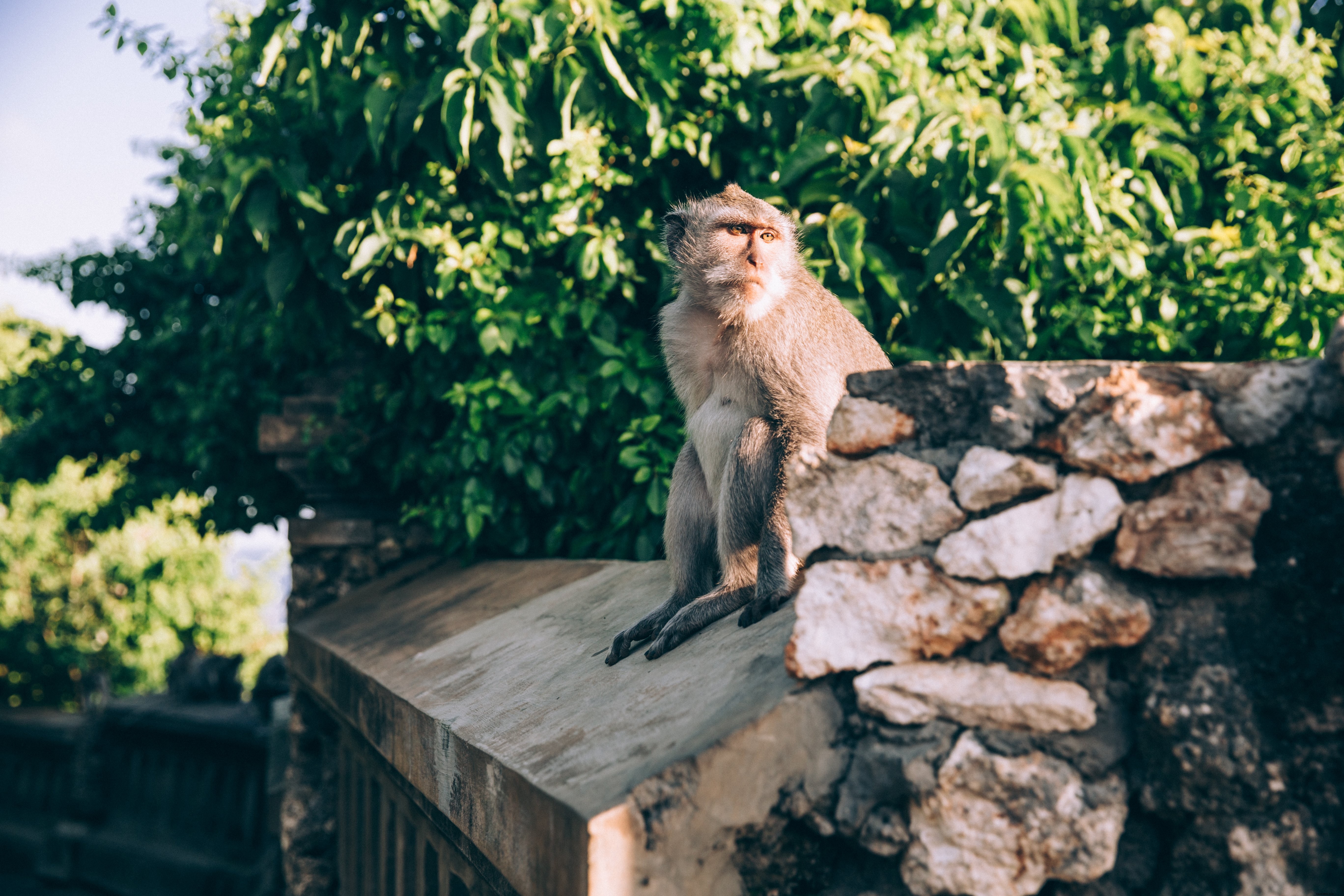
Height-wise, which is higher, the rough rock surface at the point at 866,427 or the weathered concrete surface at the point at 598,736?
the rough rock surface at the point at 866,427

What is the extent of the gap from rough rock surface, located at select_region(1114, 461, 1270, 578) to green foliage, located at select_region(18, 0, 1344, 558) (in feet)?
6.27

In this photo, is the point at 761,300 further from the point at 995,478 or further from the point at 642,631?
the point at 995,478

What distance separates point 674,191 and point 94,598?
9.73m

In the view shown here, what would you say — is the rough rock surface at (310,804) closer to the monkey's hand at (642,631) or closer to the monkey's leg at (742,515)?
the monkey's hand at (642,631)

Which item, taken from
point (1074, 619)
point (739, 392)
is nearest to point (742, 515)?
point (739, 392)

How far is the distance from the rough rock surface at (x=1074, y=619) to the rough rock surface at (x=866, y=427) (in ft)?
1.11

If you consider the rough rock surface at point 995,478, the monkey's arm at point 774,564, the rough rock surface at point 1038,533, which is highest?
the rough rock surface at point 995,478

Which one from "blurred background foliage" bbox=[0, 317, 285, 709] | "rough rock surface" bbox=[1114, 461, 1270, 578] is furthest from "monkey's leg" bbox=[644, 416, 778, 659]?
"blurred background foliage" bbox=[0, 317, 285, 709]

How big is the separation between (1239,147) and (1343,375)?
3392 millimetres

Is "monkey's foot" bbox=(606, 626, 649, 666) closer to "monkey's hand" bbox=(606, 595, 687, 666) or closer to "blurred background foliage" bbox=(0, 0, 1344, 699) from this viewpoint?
"monkey's hand" bbox=(606, 595, 687, 666)

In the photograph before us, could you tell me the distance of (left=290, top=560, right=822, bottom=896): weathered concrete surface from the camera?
1412 mm

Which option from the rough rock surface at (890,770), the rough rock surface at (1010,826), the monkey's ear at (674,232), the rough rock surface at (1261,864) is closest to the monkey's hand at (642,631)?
the rough rock surface at (890,770)

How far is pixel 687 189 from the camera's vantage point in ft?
14.5

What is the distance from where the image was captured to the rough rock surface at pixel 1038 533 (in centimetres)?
145
